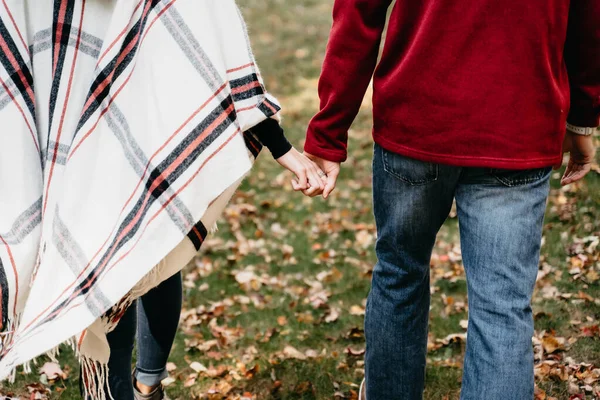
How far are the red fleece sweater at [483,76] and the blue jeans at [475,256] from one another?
0.08 metres

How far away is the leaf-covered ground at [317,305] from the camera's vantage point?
11.2 feet

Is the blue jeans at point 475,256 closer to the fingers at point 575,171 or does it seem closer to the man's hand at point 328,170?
the man's hand at point 328,170

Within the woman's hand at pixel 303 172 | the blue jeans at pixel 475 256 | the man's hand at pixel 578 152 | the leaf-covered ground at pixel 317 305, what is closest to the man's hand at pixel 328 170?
the woman's hand at pixel 303 172

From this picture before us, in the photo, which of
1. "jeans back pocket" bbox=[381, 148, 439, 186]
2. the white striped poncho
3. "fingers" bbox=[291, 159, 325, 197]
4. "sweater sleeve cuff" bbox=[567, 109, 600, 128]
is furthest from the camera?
"fingers" bbox=[291, 159, 325, 197]

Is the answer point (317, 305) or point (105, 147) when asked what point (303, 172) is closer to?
point (105, 147)

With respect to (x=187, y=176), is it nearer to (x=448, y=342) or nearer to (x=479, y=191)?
(x=479, y=191)

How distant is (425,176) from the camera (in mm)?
2176

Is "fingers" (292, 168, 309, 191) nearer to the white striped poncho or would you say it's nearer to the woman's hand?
the woman's hand

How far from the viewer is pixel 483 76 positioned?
2.00 meters

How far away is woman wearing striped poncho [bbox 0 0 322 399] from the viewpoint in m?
1.96

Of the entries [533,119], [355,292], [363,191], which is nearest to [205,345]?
[355,292]

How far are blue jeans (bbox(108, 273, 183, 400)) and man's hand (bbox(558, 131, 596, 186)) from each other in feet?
4.70

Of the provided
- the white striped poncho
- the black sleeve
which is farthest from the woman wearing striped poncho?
the black sleeve

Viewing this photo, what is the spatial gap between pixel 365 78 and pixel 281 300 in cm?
247
